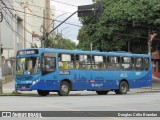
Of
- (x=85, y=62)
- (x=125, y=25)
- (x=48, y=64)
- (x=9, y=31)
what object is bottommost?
(x=48, y=64)

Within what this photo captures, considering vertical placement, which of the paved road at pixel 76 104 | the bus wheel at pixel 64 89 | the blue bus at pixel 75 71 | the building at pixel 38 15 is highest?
the building at pixel 38 15

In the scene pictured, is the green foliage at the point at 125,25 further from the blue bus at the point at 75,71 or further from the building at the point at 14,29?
the blue bus at the point at 75,71

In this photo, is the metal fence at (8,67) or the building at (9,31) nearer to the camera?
the metal fence at (8,67)

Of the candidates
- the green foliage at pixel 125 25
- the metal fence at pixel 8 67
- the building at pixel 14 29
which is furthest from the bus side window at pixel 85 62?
the building at pixel 14 29

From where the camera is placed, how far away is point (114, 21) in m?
51.1

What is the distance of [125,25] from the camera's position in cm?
5088

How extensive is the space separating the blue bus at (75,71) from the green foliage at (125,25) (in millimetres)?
12292

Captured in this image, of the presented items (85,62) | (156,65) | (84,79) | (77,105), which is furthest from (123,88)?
(156,65)

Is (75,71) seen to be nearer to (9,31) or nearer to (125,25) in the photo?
(125,25)

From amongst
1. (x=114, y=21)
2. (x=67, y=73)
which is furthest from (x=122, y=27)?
(x=67, y=73)

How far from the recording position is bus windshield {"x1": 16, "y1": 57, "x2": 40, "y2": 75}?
29750 millimetres

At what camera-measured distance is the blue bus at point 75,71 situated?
29859mm

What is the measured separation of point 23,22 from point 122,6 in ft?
103

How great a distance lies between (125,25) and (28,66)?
22460 mm
